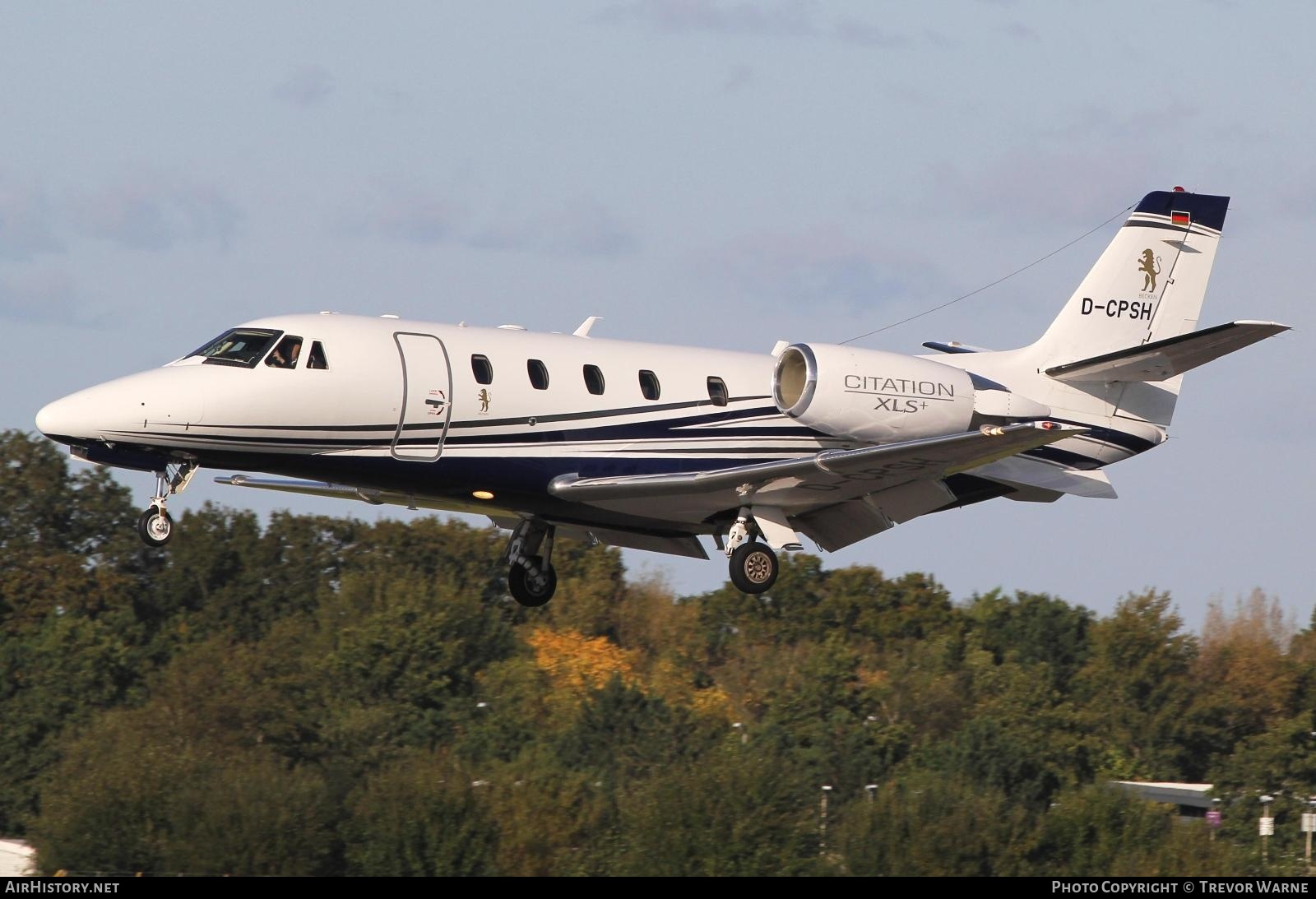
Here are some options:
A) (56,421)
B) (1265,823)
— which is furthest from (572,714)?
(56,421)

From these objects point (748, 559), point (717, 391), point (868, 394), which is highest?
point (868, 394)

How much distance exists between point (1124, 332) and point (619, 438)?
8.39 meters

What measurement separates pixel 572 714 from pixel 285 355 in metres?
52.5

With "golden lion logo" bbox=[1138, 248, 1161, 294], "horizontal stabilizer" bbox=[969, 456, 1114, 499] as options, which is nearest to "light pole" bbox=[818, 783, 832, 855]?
"golden lion logo" bbox=[1138, 248, 1161, 294]

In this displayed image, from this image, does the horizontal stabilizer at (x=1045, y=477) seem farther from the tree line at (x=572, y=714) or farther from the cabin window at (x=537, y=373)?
the tree line at (x=572, y=714)

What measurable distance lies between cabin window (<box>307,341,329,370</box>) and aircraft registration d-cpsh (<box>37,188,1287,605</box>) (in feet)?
0.08

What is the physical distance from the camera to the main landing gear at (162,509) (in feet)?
68.4

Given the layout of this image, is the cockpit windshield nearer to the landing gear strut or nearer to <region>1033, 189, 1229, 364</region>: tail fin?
the landing gear strut

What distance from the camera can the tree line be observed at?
55.5m

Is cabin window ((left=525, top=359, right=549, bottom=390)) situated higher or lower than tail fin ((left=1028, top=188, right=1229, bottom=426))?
lower

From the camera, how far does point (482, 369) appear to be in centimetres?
2252

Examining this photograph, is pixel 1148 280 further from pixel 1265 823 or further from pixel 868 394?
pixel 1265 823

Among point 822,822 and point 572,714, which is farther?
point 572,714
